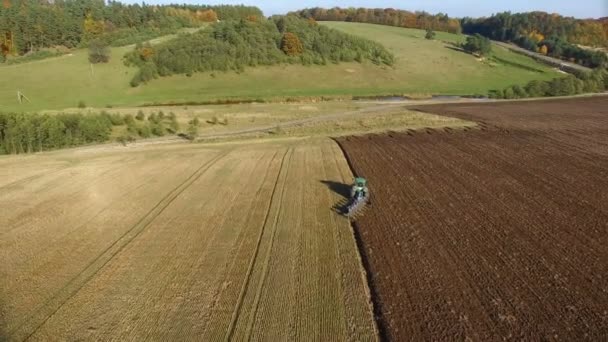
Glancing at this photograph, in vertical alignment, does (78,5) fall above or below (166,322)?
above

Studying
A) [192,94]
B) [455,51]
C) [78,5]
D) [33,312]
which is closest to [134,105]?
[192,94]

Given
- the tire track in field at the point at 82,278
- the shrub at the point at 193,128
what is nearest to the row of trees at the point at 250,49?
the shrub at the point at 193,128

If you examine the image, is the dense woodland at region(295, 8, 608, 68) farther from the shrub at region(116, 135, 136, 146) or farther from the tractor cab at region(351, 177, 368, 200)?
the tractor cab at region(351, 177, 368, 200)

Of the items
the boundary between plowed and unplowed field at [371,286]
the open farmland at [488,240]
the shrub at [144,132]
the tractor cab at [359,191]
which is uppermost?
the tractor cab at [359,191]

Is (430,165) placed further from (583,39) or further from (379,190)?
(583,39)

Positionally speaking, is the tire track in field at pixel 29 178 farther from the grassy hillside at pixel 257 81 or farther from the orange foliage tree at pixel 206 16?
the orange foliage tree at pixel 206 16

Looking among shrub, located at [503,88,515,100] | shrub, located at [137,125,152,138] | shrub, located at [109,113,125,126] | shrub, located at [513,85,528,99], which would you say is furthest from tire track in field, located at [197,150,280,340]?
shrub, located at [513,85,528,99]
